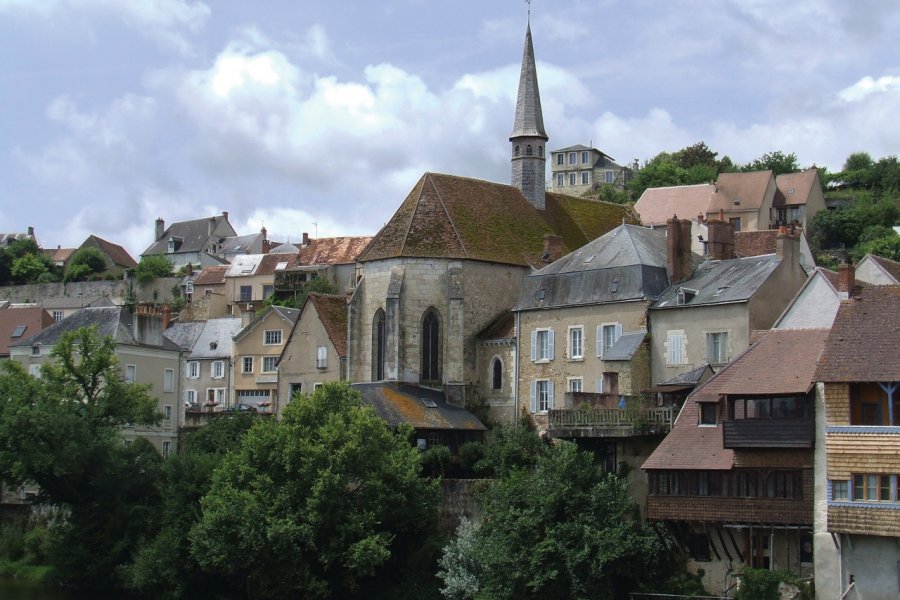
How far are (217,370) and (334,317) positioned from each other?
1599 cm

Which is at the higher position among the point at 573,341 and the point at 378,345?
the point at 378,345

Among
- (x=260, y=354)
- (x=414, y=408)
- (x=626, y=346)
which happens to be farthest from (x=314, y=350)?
(x=626, y=346)

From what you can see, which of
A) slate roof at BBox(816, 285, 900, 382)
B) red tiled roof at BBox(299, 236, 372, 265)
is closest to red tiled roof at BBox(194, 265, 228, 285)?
red tiled roof at BBox(299, 236, 372, 265)

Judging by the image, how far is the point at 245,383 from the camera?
250 feet

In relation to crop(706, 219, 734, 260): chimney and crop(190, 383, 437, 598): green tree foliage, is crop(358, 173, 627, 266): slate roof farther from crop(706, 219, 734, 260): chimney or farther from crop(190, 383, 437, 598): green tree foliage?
crop(190, 383, 437, 598): green tree foliage

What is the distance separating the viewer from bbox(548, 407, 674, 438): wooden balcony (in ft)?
143

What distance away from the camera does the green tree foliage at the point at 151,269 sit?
373 feet

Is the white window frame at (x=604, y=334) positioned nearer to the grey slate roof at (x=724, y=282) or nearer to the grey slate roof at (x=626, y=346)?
the grey slate roof at (x=626, y=346)

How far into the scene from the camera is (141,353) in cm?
6762

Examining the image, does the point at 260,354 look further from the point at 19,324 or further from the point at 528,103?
the point at 528,103

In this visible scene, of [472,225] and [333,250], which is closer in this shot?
[472,225]

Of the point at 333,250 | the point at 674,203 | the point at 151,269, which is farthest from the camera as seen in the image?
the point at 151,269

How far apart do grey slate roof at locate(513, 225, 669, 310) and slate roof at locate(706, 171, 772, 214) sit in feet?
126

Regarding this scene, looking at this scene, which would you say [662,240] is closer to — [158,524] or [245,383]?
[158,524]
